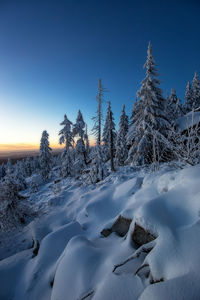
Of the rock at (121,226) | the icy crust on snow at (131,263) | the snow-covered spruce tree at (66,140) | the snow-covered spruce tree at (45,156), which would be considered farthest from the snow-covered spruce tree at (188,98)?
the rock at (121,226)

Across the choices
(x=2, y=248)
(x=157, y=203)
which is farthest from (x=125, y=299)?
(x=2, y=248)

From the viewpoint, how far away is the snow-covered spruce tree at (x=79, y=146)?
19094 millimetres

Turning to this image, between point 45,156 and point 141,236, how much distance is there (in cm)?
2919

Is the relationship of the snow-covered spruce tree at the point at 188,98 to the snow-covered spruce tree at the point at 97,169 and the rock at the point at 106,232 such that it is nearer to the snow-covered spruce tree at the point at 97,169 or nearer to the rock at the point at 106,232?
the snow-covered spruce tree at the point at 97,169

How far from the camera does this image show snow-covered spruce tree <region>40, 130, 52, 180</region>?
28.0m

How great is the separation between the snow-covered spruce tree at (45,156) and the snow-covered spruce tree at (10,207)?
19.3m

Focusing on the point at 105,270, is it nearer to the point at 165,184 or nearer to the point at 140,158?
the point at 165,184

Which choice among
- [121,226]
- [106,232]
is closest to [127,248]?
[121,226]

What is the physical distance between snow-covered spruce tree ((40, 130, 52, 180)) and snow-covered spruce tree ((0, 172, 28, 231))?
19.3 meters

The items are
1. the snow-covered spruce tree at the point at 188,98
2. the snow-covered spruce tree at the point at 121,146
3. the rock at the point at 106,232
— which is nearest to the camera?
the rock at the point at 106,232

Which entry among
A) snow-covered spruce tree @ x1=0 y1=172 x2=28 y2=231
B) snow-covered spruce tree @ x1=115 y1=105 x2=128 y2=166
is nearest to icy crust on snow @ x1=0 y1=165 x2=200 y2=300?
snow-covered spruce tree @ x1=0 y1=172 x2=28 y2=231

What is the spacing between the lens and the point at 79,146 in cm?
1970

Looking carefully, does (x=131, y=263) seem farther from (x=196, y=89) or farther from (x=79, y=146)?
(x=196, y=89)

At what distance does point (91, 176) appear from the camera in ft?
39.6
